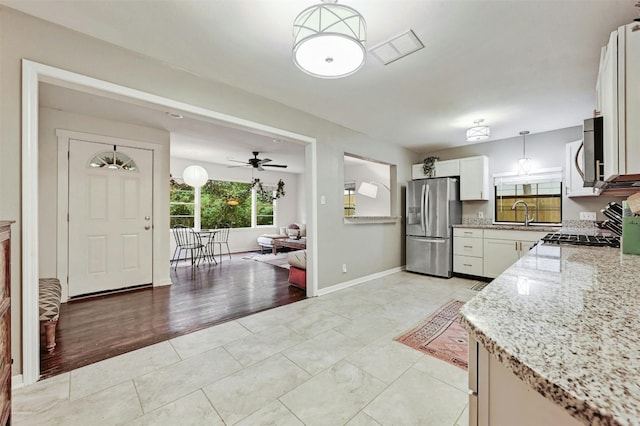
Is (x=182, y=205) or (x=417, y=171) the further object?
(x=182, y=205)

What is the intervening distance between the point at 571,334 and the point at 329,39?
1.65m

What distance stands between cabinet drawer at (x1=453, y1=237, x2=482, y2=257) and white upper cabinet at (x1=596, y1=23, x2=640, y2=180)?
3.45 m

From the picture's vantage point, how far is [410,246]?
504 cm

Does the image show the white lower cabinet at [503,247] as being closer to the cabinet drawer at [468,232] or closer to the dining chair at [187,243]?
the cabinet drawer at [468,232]

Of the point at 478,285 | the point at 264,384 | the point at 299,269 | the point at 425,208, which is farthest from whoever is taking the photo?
the point at 425,208

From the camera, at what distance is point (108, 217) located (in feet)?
12.7

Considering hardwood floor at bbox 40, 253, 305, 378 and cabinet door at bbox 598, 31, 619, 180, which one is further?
hardwood floor at bbox 40, 253, 305, 378

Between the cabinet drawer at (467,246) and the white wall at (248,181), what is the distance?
5.37 m

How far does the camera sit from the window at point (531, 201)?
14.0 feet

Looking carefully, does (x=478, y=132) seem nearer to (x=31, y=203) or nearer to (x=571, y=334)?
(x=571, y=334)

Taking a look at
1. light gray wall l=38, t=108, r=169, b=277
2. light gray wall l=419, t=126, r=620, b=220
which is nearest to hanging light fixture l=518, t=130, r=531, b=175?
light gray wall l=419, t=126, r=620, b=220

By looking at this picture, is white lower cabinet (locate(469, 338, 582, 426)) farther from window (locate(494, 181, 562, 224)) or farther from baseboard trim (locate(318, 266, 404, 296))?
window (locate(494, 181, 562, 224))

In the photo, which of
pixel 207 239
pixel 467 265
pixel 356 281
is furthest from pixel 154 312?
pixel 467 265

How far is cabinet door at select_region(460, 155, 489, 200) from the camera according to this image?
4645mm
